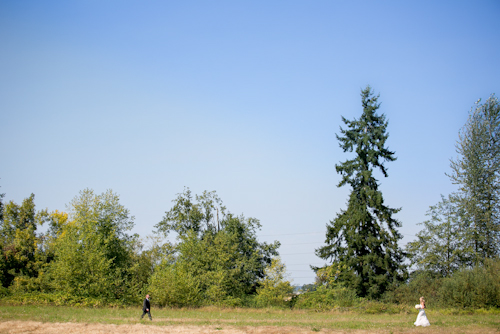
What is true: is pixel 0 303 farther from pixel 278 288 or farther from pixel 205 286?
pixel 278 288

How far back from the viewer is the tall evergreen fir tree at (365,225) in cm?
4447

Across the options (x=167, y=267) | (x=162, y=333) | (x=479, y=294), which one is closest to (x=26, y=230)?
(x=167, y=267)

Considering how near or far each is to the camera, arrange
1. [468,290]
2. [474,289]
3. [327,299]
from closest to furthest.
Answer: [474,289] < [468,290] < [327,299]

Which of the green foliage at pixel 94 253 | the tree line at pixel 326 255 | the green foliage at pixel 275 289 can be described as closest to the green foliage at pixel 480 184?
the tree line at pixel 326 255

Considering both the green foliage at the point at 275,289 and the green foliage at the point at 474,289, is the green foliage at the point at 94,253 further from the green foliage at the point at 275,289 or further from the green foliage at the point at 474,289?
the green foliage at the point at 474,289

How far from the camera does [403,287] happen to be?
42.2 meters

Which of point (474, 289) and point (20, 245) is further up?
point (20, 245)

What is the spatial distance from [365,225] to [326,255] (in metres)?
6.00

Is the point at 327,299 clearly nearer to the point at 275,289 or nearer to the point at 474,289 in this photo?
the point at 275,289

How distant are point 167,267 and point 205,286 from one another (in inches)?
247

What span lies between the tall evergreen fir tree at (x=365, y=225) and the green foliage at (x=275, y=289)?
691cm

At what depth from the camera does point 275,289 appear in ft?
138

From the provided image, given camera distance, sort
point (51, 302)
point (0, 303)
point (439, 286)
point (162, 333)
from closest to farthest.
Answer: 1. point (162, 333)
2. point (0, 303)
3. point (51, 302)
4. point (439, 286)

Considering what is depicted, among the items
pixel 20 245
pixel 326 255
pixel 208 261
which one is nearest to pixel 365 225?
pixel 326 255
